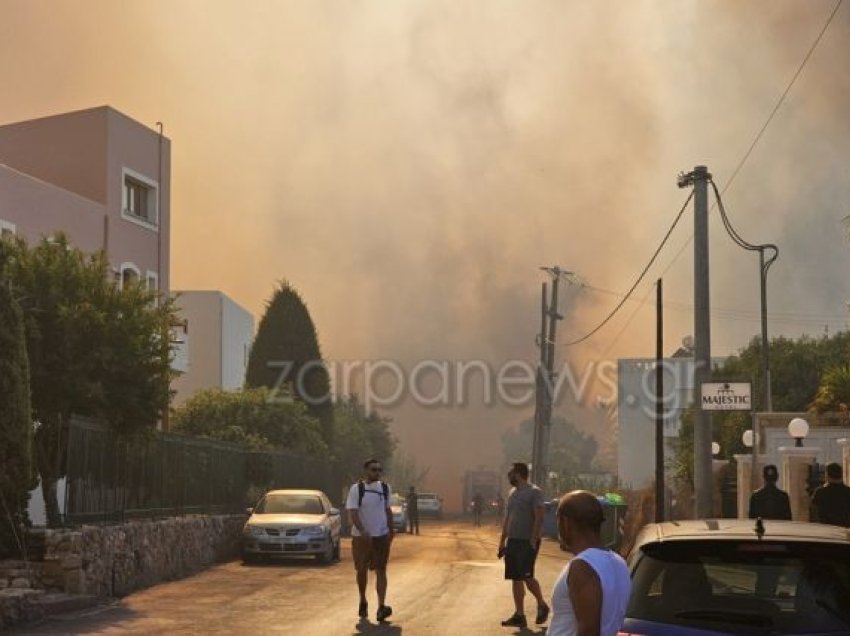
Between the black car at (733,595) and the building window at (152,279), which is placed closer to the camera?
the black car at (733,595)

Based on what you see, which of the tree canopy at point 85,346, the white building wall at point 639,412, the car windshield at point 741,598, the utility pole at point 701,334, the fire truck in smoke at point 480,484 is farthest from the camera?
the fire truck in smoke at point 480,484

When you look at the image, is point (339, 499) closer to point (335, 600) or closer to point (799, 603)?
point (335, 600)

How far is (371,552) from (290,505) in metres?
12.8

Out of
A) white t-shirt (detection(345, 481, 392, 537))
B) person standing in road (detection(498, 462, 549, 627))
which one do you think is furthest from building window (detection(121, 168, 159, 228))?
person standing in road (detection(498, 462, 549, 627))

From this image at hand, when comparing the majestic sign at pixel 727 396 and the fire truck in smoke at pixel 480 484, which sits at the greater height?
the majestic sign at pixel 727 396

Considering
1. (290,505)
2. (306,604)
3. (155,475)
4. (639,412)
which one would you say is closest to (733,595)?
(306,604)

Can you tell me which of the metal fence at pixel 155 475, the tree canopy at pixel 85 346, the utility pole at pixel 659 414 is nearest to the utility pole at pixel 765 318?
the utility pole at pixel 659 414

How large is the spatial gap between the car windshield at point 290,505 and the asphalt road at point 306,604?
1769 mm

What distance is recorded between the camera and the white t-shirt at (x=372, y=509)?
16625mm

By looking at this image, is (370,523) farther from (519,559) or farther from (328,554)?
(328,554)

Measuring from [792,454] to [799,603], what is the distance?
22.6 m

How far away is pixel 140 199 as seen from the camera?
42.2 meters

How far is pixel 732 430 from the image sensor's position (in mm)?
56250

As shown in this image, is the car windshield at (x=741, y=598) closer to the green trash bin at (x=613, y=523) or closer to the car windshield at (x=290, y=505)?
the green trash bin at (x=613, y=523)
